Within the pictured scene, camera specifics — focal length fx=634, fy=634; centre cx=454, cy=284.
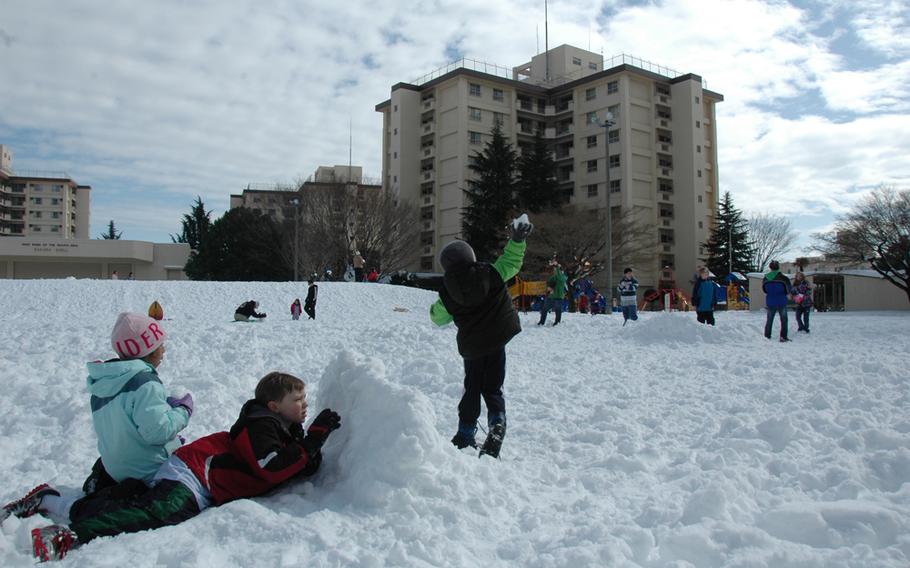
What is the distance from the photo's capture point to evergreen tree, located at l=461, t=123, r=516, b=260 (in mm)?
49875

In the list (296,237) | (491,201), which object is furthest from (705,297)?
(491,201)

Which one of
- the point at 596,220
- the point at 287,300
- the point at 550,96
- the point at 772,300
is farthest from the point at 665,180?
the point at 772,300

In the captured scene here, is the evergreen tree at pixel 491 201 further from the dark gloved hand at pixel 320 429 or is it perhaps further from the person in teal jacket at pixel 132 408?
the person in teal jacket at pixel 132 408

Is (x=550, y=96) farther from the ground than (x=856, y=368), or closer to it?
farther from the ground

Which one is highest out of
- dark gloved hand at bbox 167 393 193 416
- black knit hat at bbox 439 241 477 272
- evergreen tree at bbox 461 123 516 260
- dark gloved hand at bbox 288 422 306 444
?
evergreen tree at bbox 461 123 516 260

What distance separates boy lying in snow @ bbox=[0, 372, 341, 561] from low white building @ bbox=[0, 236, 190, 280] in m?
61.1

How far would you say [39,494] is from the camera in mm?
3396

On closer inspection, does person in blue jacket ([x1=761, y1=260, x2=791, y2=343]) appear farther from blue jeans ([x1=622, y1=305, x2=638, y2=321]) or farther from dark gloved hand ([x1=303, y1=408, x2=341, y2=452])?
dark gloved hand ([x1=303, y1=408, x2=341, y2=452])

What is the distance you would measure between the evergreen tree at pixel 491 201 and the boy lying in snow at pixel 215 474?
150ft

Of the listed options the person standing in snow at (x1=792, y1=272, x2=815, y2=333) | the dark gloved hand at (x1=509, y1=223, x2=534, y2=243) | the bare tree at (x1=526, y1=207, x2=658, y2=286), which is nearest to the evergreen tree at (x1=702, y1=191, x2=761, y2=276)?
the bare tree at (x1=526, y1=207, x2=658, y2=286)

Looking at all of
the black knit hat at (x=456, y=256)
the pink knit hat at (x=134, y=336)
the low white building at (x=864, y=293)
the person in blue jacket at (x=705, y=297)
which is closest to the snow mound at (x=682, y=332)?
the person in blue jacket at (x=705, y=297)

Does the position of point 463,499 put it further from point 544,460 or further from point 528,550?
point 544,460

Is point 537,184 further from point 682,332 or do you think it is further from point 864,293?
point 682,332

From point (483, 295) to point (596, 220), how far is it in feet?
131
